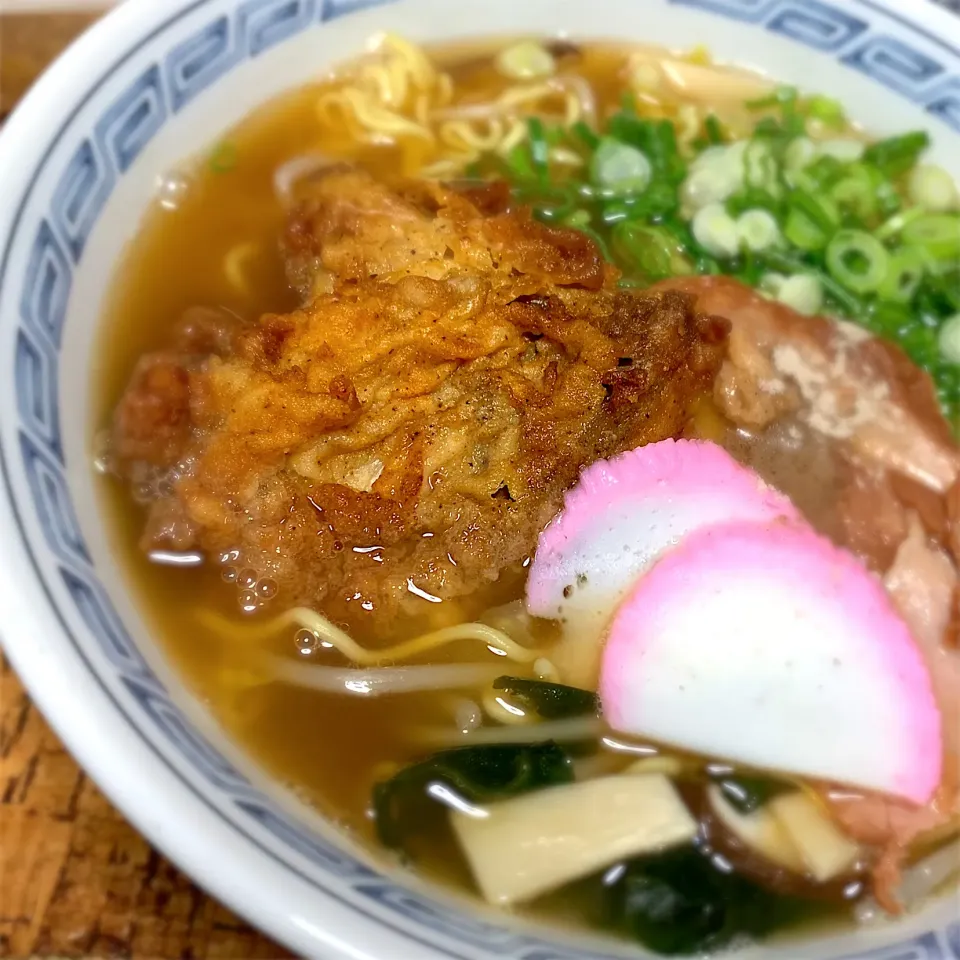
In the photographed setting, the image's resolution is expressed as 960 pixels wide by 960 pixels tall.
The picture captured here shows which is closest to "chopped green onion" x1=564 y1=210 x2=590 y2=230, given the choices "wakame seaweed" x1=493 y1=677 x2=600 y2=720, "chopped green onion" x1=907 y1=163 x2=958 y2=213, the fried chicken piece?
the fried chicken piece

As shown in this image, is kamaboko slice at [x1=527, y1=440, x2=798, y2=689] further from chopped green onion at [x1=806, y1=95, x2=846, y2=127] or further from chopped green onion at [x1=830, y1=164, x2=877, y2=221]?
chopped green onion at [x1=806, y1=95, x2=846, y2=127]

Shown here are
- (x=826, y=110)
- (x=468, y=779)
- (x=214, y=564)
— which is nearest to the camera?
(x=468, y=779)

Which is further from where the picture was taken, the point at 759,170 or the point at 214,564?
the point at 759,170

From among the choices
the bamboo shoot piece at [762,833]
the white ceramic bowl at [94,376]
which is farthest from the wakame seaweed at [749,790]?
the white ceramic bowl at [94,376]

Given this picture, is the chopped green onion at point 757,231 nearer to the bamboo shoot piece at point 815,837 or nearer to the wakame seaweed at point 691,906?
the bamboo shoot piece at point 815,837

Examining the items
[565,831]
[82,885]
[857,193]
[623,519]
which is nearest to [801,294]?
[857,193]

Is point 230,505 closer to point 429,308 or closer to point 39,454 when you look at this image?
point 39,454

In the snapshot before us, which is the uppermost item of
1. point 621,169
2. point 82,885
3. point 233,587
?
point 621,169

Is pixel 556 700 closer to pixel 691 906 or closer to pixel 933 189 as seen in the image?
pixel 691 906
